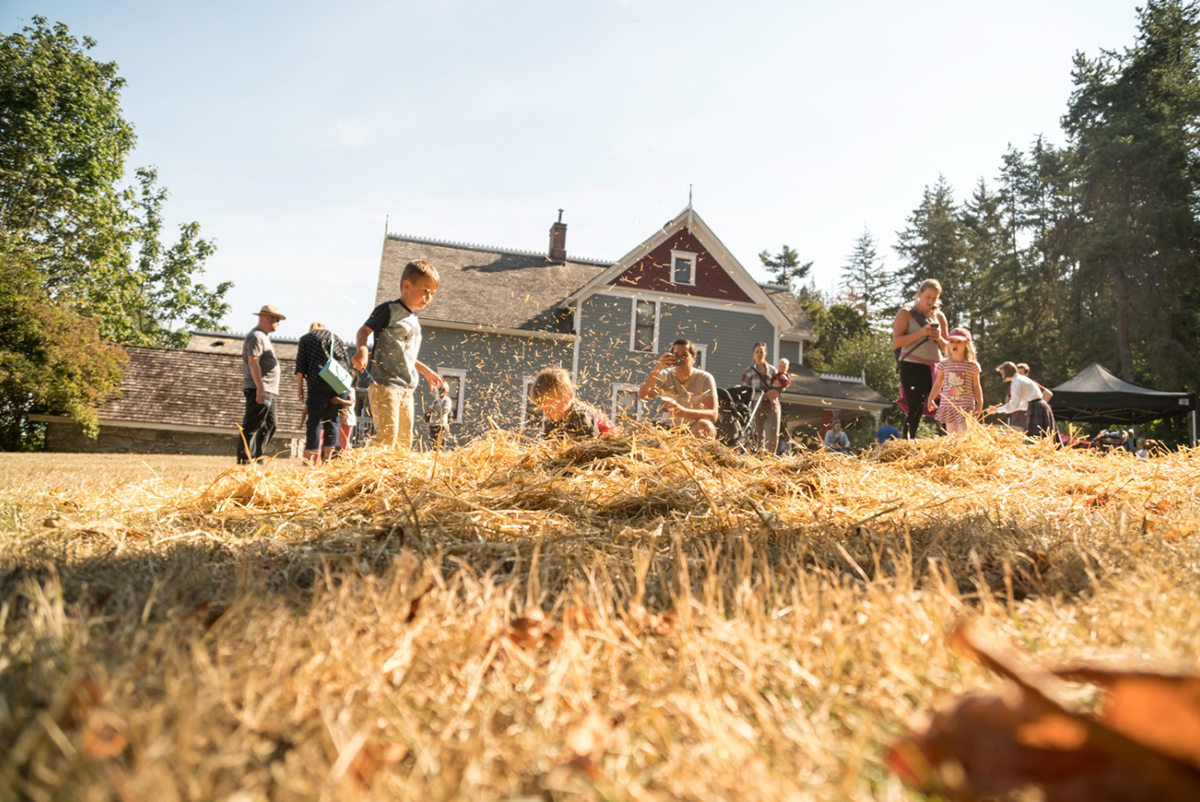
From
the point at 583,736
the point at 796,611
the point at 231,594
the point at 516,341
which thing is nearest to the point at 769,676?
the point at 796,611

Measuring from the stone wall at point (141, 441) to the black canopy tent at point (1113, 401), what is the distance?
21961 millimetres

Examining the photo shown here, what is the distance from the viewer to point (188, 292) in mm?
40406

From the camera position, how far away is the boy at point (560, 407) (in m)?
4.88

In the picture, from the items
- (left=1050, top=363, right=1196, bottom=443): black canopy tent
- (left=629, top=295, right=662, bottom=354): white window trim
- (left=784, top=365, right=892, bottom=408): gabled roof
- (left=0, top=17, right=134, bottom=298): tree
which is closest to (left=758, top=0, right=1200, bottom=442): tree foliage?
(left=784, top=365, right=892, bottom=408): gabled roof

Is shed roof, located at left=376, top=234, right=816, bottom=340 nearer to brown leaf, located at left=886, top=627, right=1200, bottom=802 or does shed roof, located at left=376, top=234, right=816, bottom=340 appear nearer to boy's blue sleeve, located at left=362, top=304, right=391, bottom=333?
boy's blue sleeve, located at left=362, top=304, right=391, bottom=333

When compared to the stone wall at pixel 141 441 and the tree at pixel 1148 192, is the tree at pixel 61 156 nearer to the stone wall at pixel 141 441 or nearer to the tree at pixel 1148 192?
the stone wall at pixel 141 441

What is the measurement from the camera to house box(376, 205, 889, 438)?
24.9m

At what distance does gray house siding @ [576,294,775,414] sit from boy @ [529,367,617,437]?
2011 cm

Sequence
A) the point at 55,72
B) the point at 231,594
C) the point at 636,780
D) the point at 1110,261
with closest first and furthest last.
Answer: the point at 636,780
the point at 231,594
the point at 55,72
the point at 1110,261

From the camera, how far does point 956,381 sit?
6.31 meters

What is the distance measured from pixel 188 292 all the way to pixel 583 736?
46408 millimetres

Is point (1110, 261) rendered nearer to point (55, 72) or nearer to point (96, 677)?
point (96, 677)

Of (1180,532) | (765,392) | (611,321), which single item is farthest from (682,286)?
(1180,532)

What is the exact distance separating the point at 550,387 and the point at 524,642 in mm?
3617
